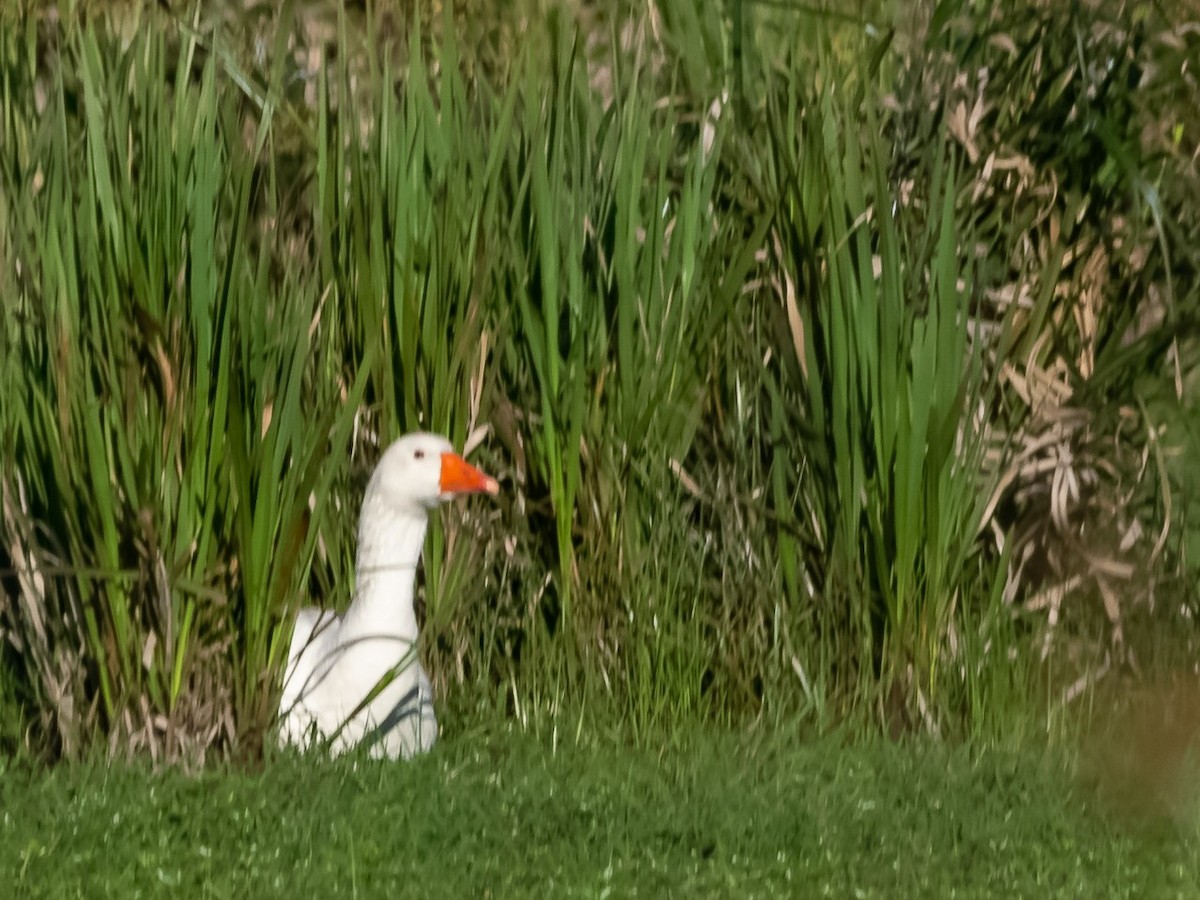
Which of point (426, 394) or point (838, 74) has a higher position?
point (838, 74)

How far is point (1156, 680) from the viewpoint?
A: 4824 mm

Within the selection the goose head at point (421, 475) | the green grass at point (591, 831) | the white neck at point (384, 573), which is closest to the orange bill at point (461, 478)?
the goose head at point (421, 475)

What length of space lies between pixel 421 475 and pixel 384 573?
24 cm

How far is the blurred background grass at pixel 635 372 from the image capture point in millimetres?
4367

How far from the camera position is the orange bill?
4586mm

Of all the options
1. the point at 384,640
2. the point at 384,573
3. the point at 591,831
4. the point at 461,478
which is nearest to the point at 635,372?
the point at 461,478

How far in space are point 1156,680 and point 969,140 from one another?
55.2 inches

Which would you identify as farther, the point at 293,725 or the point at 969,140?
the point at 969,140

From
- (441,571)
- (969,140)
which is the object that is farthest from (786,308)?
(441,571)

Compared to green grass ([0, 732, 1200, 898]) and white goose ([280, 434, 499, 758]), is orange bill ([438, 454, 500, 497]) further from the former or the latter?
green grass ([0, 732, 1200, 898])

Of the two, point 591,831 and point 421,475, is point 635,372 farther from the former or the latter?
point 591,831

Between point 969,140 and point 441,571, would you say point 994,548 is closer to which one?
point 969,140

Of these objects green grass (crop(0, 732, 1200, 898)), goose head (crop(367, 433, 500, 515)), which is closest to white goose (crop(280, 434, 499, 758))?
goose head (crop(367, 433, 500, 515))

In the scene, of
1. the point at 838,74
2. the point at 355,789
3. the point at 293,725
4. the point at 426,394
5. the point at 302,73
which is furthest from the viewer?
the point at 302,73
